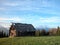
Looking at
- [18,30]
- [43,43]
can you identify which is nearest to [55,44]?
[43,43]

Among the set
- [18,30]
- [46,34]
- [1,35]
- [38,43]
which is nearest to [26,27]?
[18,30]

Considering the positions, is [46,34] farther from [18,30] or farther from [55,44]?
[55,44]

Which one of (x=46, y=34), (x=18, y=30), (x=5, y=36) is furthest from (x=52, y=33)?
(x=5, y=36)

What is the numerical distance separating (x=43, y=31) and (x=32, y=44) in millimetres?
3019

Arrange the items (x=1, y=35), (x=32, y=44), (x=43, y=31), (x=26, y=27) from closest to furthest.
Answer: (x=32, y=44)
(x=1, y=35)
(x=43, y=31)
(x=26, y=27)

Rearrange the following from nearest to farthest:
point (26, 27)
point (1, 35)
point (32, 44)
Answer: point (32, 44)
point (1, 35)
point (26, 27)

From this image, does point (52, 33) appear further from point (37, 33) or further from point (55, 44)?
point (55, 44)

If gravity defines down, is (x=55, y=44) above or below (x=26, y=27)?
below

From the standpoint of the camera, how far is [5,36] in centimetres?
953

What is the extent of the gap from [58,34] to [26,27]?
2330mm

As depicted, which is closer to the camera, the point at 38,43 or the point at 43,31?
the point at 38,43

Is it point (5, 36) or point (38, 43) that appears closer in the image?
point (38, 43)

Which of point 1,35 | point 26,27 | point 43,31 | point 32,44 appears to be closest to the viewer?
point 32,44

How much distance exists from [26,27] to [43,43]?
4499mm
